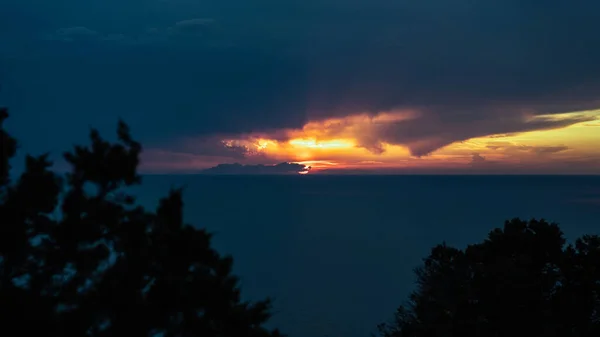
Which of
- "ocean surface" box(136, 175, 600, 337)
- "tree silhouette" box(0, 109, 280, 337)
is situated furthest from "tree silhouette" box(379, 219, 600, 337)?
"tree silhouette" box(0, 109, 280, 337)

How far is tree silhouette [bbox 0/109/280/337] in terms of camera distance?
24.6 ft

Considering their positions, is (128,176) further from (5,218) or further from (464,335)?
(464,335)

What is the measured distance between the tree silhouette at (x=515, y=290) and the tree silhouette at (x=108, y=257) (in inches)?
360

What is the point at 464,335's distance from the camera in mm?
14531

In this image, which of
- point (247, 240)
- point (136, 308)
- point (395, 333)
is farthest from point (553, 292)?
point (247, 240)

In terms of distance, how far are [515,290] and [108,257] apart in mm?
12362

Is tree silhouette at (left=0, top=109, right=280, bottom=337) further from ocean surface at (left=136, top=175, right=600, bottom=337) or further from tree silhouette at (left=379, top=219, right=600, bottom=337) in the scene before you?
tree silhouette at (left=379, top=219, right=600, bottom=337)

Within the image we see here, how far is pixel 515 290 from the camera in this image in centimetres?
1490

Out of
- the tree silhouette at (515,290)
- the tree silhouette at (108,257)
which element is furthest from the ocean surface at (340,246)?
the tree silhouette at (515,290)

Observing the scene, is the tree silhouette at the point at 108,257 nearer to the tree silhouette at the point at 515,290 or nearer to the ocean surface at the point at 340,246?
the ocean surface at the point at 340,246

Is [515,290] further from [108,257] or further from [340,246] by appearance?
[340,246]

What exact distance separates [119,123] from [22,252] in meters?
2.72

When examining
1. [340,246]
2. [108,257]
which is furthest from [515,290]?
[340,246]

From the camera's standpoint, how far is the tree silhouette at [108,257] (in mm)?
7492
